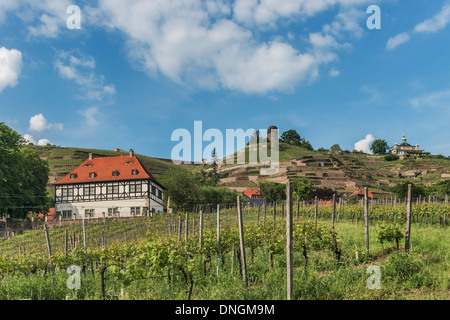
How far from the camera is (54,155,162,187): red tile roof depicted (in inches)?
1704

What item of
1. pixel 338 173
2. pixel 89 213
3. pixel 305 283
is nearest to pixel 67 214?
pixel 89 213

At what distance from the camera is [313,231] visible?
402 inches

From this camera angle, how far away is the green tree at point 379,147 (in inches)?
6275

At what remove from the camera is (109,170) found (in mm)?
45125

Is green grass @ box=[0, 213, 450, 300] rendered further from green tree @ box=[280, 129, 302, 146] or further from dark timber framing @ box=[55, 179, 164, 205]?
green tree @ box=[280, 129, 302, 146]

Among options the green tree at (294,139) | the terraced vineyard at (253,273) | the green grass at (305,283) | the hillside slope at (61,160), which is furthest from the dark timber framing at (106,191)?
the green tree at (294,139)

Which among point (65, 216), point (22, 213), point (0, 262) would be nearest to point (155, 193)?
point (65, 216)

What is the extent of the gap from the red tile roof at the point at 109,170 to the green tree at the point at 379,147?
445 ft

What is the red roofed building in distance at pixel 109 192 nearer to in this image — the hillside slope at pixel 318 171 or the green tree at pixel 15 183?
the green tree at pixel 15 183

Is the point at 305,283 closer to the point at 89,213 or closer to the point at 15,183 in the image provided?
the point at 15,183

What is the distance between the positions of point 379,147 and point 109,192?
462 feet

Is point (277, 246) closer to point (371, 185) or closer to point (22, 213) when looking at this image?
point (22, 213)

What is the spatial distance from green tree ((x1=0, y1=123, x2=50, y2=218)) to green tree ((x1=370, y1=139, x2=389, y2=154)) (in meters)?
147
